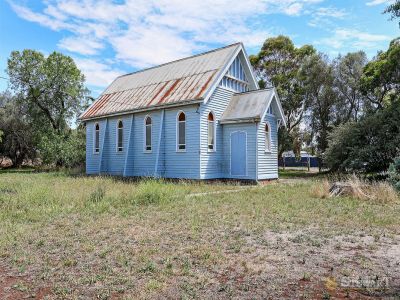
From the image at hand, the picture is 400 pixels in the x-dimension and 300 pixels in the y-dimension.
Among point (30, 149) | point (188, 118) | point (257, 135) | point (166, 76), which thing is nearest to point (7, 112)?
point (30, 149)

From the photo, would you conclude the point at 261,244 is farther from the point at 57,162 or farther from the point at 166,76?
the point at 57,162

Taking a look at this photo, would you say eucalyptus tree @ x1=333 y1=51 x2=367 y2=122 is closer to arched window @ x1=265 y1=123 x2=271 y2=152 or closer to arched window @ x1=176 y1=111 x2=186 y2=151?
arched window @ x1=265 y1=123 x2=271 y2=152

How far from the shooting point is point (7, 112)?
1624 inches

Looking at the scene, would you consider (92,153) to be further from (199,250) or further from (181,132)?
(199,250)

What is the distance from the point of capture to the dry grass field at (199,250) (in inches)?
183

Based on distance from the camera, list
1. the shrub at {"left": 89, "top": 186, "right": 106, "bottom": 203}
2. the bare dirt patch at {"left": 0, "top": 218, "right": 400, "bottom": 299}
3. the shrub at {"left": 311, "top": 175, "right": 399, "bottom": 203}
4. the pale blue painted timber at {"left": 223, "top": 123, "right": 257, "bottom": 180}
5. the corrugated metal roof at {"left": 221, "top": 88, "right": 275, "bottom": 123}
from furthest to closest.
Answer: the pale blue painted timber at {"left": 223, "top": 123, "right": 257, "bottom": 180} < the corrugated metal roof at {"left": 221, "top": 88, "right": 275, "bottom": 123} < the shrub at {"left": 311, "top": 175, "right": 399, "bottom": 203} < the shrub at {"left": 89, "top": 186, "right": 106, "bottom": 203} < the bare dirt patch at {"left": 0, "top": 218, "right": 400, "bottom": 299}

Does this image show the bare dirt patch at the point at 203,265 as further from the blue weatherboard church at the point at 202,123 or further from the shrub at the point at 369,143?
the shrub at the point at 369,143

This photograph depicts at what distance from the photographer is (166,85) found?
2322 centimetres

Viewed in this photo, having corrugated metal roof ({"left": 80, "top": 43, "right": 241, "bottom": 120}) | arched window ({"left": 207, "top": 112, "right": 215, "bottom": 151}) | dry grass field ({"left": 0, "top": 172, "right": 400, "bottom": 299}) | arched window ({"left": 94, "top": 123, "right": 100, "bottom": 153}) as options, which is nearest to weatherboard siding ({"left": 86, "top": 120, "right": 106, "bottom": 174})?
arched window ({"left": 94, "top": 123, "right": 100, "bottom": 153})

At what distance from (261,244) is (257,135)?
13270mm

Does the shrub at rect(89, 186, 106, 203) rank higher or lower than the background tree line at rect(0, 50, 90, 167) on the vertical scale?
lower

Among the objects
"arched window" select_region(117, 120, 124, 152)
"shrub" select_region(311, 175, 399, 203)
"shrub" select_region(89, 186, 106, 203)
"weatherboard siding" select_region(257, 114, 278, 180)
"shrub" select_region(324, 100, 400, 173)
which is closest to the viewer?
"shrub" select_region(89, 186, 106, 203)

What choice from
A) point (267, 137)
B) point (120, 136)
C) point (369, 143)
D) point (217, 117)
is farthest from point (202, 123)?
point (369, 143)

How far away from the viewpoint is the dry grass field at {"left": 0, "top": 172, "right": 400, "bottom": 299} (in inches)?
183
